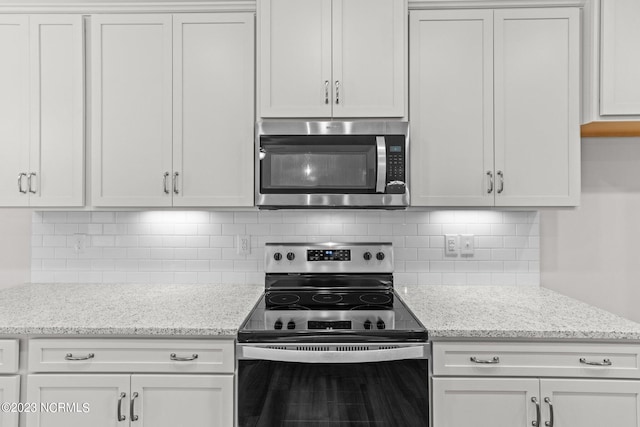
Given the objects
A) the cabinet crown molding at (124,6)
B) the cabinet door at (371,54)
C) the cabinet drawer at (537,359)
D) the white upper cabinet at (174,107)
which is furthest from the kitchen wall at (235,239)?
the cabinet crown molding at (124,6)

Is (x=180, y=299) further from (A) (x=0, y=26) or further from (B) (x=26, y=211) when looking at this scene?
(A) (x=0, y=26)

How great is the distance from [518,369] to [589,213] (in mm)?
1283

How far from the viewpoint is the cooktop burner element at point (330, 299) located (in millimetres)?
1579

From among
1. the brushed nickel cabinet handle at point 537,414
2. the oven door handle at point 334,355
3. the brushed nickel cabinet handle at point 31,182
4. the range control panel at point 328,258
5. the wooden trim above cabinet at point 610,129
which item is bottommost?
the brushed nickel cabinet handle at point 537,414

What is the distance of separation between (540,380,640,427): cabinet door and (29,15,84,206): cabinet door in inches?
93.5

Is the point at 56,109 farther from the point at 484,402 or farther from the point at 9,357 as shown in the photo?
the point at 484,402

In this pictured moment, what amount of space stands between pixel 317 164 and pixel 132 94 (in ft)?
3.37

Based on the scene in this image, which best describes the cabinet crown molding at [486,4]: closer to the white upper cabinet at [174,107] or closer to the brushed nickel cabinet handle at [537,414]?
the white upper cabinet at [174,107]

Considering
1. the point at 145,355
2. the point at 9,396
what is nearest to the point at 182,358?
the point at 145,355

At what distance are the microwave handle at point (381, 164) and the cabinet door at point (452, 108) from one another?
0.18 metres

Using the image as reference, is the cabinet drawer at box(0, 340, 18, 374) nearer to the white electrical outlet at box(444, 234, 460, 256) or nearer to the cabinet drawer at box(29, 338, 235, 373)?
the cabinet drawer at box(29, 338, 235, 373)

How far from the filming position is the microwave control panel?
1.95 meters

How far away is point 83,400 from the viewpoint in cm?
160

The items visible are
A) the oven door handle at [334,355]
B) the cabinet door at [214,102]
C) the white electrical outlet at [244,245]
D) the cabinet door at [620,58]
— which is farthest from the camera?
the white electrical outlet at [244,245]
